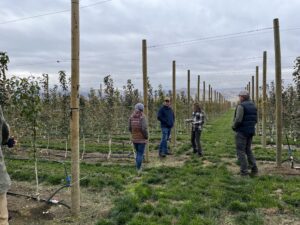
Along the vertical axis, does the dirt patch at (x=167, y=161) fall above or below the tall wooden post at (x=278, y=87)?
below

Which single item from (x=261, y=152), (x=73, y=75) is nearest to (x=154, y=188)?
(x=73, y=75)

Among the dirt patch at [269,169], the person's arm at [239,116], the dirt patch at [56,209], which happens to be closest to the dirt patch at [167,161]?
the dirt patch at [269,169]

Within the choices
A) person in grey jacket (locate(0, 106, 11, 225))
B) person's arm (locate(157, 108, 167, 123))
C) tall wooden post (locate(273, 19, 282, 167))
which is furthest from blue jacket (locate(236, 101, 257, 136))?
person in grey jacket (locate(0, 106, 11, 225))

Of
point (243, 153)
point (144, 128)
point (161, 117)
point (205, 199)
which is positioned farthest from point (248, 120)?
point (161, 117)

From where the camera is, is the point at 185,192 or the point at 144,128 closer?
the point at 185,192

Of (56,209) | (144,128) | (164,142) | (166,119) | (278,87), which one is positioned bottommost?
(56,209)

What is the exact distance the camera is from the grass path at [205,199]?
20.3 ft

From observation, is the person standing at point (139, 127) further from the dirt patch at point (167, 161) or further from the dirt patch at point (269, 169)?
the dirt patch at point (269, 169)

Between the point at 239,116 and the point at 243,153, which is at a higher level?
the point at 239,116

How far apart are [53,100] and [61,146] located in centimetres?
557

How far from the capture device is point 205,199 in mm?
7309

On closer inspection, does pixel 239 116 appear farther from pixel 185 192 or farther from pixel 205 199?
pixel 205 199

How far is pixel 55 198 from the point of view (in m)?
7.47

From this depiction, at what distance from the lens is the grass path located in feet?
20.3
